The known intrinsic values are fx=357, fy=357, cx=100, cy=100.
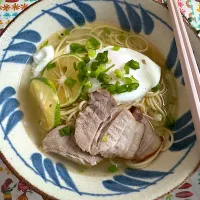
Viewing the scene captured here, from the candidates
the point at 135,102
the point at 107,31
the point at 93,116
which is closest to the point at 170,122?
the point at 135,102

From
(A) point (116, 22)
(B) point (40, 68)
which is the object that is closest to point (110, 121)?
(B) point (40, 68)

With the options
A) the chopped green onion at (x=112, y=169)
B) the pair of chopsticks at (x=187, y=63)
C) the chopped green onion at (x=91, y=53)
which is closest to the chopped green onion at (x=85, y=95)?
the chopped green onion at (x=91, y=53)

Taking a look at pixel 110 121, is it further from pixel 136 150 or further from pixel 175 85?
pixel 175 85

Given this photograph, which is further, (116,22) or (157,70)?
(116,22)

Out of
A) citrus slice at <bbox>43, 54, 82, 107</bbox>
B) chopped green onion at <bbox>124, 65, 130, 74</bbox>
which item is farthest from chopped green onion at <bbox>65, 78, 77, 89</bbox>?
chopped green onion at <bbox>124, 65, 130, 74</bbox>

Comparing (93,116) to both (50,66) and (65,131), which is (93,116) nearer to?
(65,131)

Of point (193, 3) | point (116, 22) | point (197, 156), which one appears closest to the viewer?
point (197, 156)
